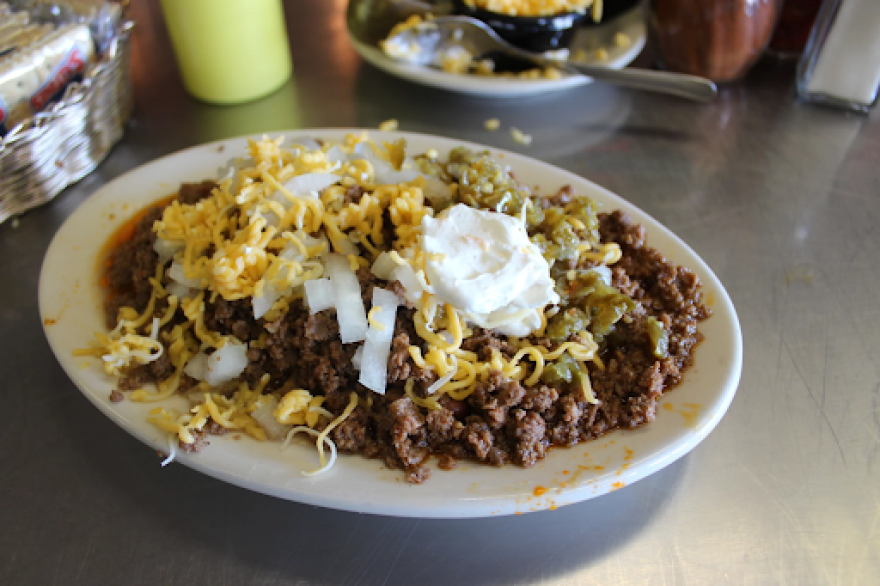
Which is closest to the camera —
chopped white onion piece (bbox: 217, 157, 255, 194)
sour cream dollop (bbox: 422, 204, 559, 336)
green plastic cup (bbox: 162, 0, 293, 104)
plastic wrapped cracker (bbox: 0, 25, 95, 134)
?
sour cream dollop (bbox: 422, 204, 559, 336)

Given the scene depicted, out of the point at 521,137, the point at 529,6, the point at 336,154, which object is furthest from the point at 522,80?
the point at 336,154

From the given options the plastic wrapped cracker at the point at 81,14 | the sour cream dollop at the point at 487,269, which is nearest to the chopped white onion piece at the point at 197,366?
the sour cream dollop at the point at 487,269

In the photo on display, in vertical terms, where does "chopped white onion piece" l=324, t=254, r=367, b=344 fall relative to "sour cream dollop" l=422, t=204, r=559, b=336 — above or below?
below

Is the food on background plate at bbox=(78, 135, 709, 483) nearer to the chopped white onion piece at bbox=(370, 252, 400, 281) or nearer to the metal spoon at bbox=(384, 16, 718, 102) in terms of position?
the chopped white onion piece at bbox=(370, 252, 400, 281)

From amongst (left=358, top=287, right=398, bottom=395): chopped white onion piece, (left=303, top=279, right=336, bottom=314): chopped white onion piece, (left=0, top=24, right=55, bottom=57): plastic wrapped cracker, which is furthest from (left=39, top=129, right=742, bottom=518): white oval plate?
(left=0, top=24, right=55, bottom=57): plastic wrapped cracker

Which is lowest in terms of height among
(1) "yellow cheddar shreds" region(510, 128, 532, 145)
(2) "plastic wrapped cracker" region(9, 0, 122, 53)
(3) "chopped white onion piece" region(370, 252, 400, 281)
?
(1) "yellow cheddar shreds" region(510, 128, 532, 145)

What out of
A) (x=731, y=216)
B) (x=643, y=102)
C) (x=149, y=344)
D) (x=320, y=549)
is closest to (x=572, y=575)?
(x=320, y=549)
